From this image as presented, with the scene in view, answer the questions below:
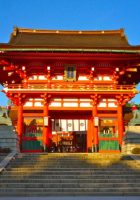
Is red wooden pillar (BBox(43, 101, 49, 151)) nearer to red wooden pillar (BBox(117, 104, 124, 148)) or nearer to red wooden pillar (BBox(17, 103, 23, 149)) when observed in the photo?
red wooden pillar (BBox(17, 103, 23, 149))

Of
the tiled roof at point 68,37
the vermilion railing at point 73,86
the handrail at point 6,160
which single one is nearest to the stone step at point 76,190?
the handrail at point 6,160

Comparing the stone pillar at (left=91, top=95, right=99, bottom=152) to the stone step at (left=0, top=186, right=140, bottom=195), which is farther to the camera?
the stone pillar at (left=91, top=95, right=99, bottom=152)

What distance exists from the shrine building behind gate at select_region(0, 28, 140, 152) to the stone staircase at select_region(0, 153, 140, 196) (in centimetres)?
770

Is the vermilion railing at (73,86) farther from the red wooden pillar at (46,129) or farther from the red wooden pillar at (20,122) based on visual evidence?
the red wooden pillar at (20,122)

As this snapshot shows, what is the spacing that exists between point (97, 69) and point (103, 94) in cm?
289

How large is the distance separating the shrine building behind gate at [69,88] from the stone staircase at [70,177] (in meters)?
7.70

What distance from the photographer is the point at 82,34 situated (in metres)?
43.2

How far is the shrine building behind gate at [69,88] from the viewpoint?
33.4 meters

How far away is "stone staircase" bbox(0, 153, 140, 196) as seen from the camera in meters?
19.1

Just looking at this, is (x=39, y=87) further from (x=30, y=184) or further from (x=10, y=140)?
(x=30, y=184)

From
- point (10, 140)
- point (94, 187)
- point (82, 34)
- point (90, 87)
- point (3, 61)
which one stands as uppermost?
point (82, 34)

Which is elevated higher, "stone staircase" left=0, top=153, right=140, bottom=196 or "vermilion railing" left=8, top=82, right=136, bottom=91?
"vermilion railing" left=8, top=82, right=136, bottom=91

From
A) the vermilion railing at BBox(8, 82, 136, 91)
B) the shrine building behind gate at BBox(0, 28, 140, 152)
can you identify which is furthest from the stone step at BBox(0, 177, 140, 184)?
the vermilion railing at BBox(8, 82, 136, 91)

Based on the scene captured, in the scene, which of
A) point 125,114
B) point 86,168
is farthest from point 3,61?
point 86,168
